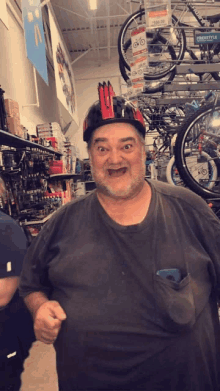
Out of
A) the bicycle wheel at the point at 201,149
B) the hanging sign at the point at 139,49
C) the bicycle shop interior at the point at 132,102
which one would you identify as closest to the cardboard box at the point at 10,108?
the bicycle shop interior at the point at 132,102

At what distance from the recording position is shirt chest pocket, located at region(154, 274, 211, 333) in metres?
0.99

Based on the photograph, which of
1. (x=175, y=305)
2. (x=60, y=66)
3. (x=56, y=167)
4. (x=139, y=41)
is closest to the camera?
(x=175, y=305)

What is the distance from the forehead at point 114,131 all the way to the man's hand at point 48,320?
57cm

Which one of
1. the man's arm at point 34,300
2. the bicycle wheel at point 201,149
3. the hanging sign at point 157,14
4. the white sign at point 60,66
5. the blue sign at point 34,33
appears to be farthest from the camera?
the white sign at point 60,66

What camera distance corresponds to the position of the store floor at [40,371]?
6.94 ft

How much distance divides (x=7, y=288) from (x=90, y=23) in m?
8.85

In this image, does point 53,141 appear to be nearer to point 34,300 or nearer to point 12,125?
point 12,125

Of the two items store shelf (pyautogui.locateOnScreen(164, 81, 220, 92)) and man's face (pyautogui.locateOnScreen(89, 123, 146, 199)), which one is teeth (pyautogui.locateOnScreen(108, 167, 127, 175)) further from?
store shelf (pyautogui.locateOnScreen(164, 81, 220, 92))

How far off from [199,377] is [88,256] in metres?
0.48

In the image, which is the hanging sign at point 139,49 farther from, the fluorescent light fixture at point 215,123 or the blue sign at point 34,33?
the blue sign at point 34,33

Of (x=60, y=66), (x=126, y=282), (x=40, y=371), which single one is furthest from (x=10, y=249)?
(x=60, y=66)

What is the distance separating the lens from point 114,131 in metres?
1.19

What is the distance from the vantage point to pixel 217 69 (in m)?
2.99

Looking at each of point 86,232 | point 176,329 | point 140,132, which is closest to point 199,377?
point 176,329
